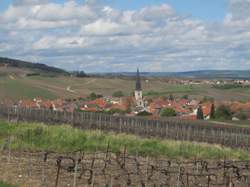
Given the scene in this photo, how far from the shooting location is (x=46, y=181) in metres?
19.1

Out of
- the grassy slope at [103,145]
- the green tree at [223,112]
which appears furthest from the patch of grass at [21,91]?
the grassy slope at [103,145]

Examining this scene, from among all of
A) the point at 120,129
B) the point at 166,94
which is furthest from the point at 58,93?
the point at 120,129

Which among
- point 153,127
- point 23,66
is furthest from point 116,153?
point 23,66

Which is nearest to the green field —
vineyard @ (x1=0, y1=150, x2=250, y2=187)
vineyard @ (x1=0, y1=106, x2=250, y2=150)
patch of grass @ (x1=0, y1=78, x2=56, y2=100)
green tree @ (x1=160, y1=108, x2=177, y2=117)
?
patch of grass @ (x1=0, y1=78, x2=56, y2=100)

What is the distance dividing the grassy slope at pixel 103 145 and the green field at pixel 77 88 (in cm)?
4919

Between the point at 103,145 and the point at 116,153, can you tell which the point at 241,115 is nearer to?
the point at 103,145

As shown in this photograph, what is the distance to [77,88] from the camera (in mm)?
109312

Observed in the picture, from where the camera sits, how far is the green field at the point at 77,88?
92.2 meters

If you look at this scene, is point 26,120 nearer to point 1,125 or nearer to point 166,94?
point 1,125

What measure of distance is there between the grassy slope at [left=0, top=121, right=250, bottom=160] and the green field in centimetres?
4919

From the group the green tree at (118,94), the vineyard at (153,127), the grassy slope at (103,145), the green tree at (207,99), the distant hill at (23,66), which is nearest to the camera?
the grassy slope at (103,145)

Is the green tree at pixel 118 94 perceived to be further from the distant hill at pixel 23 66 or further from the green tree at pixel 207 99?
the distant hill at pixel 23 66

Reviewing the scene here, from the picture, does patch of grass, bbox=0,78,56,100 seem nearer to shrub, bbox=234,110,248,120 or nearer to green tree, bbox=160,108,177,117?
green tree, bbox=160,108,177,117

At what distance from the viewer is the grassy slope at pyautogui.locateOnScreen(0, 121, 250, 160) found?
31938mm
